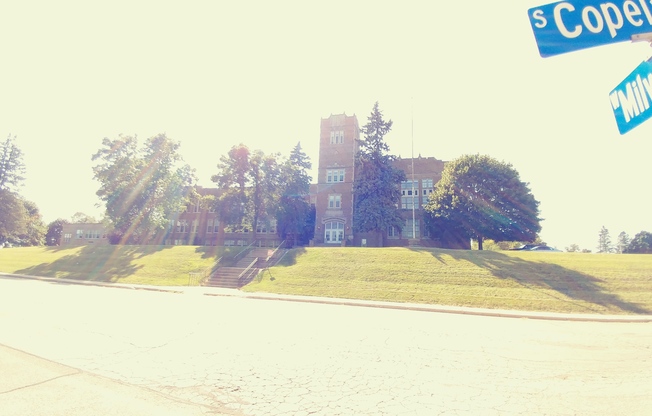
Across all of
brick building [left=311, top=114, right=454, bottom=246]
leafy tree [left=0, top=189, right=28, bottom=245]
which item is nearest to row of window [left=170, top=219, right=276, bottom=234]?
brick building [left=311, top=114, right=454, bottom=246]

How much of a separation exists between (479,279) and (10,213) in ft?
222

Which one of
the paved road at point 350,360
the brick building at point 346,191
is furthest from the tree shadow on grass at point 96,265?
the paved road at point 350,360

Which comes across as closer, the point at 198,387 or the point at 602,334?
the point at 198,387

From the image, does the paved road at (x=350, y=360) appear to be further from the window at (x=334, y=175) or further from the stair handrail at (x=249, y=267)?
the window at (x=334, y=175)

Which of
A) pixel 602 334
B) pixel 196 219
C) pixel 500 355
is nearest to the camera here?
pixel 500 355

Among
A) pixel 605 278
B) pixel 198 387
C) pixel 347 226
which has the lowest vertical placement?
pixel 198 387

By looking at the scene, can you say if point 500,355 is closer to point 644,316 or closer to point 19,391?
point 19,391

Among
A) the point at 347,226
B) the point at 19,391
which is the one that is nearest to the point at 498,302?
the point at 19,391

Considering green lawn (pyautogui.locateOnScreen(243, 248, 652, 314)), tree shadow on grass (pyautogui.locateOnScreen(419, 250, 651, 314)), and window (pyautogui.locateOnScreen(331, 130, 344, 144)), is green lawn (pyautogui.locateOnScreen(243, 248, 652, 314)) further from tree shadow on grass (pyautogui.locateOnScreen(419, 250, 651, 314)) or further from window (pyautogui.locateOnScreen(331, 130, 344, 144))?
window (pyautogui.locateOnScreen(331, 130, 344, 144))

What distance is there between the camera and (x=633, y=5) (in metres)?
2.82

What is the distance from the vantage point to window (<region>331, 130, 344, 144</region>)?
49000mm

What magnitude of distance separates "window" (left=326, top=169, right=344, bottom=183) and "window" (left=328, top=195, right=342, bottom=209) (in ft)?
8.17

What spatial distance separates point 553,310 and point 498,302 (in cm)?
243

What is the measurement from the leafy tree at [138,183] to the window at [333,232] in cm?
2368
